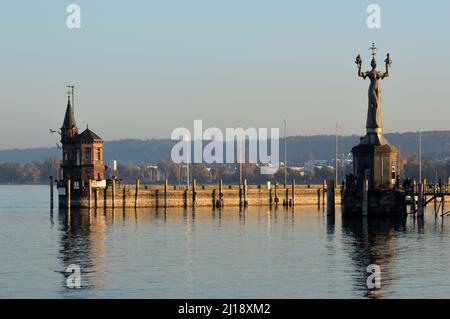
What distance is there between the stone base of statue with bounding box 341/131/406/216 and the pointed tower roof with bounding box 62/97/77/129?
4799 centimetres

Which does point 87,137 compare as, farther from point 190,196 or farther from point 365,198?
point 365,198

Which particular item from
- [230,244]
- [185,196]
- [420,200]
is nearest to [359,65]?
[420,200]

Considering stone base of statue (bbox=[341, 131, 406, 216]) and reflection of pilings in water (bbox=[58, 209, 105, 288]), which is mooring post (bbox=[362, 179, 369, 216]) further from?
reflection of pilings in water (bbox=[58, 209, 105, 288])

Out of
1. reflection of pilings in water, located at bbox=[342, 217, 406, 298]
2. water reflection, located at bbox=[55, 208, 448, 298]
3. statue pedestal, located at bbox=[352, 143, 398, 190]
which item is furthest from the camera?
statue pedestal, located at bbox=[352, 143, 398, 190]

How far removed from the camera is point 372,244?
8212 cm

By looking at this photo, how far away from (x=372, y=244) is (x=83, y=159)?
6124 cm

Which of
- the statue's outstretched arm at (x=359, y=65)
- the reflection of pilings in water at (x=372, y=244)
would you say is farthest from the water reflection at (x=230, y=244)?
the statue's outstretched arm at (x=359, y=65)

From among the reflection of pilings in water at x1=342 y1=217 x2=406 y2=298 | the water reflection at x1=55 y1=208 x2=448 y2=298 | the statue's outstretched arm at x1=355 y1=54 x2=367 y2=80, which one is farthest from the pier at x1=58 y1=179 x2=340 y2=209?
the statue's outstretched arm at x1=355 y1=54 x2=367 y2=80

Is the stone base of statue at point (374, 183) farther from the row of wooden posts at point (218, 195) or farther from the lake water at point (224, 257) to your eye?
the row of wooden posts at point (218, 195)

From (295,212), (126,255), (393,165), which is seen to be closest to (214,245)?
(126,255)

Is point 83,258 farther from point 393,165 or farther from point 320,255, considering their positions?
point 393,165

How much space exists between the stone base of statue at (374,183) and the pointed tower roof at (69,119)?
47995 mm

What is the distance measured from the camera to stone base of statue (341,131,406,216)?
10575cm
